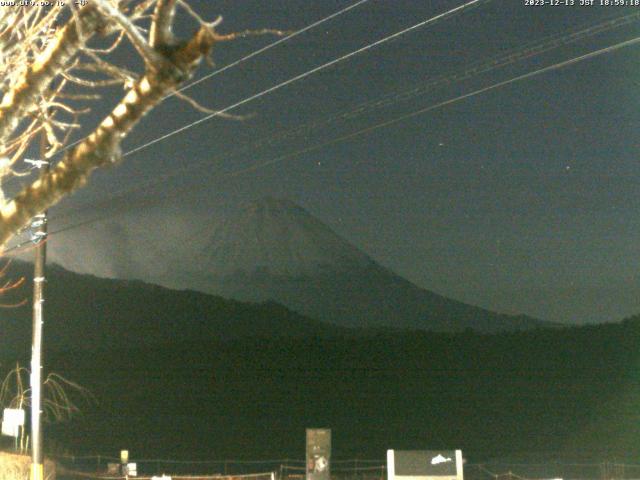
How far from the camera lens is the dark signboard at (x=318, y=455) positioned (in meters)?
16.3

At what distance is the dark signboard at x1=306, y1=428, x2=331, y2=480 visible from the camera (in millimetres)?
16312

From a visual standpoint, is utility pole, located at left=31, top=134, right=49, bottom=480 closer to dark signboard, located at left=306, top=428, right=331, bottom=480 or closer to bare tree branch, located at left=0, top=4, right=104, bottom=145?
→ dark signboard, located at left=306, top=428, right=331, bottom=480

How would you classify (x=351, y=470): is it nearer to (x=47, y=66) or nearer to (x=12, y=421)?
(x=12, y=421)

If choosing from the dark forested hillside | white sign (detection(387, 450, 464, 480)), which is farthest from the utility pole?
the dark forested hillside

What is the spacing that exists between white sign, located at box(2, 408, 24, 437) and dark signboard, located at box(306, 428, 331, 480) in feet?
17.1

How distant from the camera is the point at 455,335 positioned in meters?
134

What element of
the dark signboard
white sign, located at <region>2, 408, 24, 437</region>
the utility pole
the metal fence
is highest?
the utility pole

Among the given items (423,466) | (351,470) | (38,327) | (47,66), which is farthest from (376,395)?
(47,66)

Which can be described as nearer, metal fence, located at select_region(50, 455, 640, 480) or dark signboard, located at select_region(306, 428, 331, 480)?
dark signboard, located at select_region(306, 428, 331, 480)

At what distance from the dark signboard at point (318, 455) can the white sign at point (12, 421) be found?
5217mm

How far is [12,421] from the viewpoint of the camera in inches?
657

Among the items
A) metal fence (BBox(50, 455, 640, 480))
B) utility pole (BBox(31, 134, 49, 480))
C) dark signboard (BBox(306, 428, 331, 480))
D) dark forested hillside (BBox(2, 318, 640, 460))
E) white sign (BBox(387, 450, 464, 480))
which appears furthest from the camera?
dark forested hillside (BBox(2, 318, 640, 460))

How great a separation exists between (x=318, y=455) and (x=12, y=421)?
5589 mm

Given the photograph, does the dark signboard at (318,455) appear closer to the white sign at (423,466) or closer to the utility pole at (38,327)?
the white sign at (423,466)
